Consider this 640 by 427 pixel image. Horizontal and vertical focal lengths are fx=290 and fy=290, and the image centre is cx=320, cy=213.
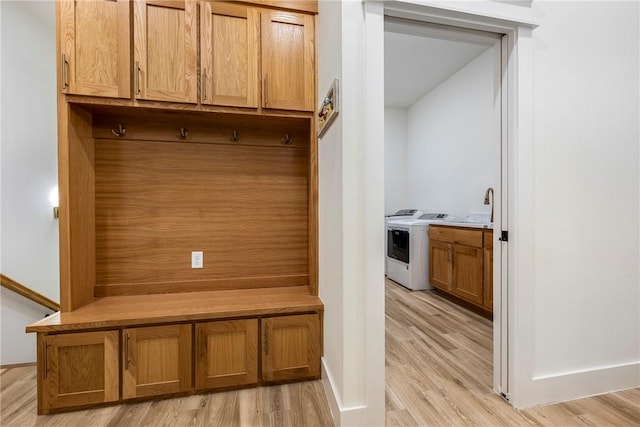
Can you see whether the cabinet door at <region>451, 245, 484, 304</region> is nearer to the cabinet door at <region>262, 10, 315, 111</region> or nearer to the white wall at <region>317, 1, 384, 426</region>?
the white wall at <region>317, 1, 384, 426</region>

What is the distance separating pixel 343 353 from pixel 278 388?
67 cm

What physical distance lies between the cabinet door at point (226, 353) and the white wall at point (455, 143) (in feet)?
10.1

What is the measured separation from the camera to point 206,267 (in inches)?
83.0

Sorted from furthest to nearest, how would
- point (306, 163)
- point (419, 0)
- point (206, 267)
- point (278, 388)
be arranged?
point (306, 163)
point (206, 267)
point (278, 388)
point (419, 0)

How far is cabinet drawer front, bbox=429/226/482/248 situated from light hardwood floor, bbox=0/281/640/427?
3.85ft

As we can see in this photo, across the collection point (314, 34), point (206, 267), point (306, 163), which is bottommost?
point (206, 267)

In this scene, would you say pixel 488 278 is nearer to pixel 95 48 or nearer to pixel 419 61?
pixel 419 61

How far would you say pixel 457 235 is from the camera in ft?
10.5

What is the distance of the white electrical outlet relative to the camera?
2090 mm

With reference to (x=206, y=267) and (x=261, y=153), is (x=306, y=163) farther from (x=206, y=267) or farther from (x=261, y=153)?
(x=206, y=267)

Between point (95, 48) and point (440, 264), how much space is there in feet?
12.0

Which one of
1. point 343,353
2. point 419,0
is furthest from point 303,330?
point 419,0

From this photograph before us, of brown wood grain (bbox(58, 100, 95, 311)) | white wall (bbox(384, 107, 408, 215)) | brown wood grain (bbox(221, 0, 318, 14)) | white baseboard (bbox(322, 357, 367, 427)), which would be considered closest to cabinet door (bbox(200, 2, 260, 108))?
brown wood grain (bbox(221, 0, 318, 14))

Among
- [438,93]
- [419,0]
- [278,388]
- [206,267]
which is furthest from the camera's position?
[438,93]
